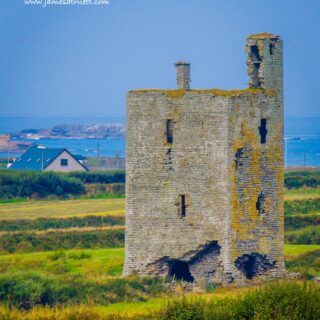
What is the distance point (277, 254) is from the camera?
4641 cm

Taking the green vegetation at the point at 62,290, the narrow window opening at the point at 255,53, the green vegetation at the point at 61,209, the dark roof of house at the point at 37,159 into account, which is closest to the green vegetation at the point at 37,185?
the green vegetation at the point at 61,209

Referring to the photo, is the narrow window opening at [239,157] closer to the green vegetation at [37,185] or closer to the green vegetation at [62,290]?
the green vegetation at [62,290]

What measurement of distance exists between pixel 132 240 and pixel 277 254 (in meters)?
4.32

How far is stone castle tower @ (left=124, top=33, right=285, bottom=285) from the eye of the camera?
150 feet

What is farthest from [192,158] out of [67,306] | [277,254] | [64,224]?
[64,224]

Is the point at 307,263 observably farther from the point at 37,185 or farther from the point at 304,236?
the point at 37,185

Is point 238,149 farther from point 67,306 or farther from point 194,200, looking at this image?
point 67,306

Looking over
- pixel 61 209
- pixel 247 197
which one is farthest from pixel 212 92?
pixel 61 209

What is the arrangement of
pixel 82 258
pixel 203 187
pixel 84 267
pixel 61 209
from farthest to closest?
pixel 61 209
pixel 82 258
pixel 84 267
pixel 203 187

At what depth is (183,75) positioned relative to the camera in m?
47.4

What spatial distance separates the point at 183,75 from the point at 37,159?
67205 mm

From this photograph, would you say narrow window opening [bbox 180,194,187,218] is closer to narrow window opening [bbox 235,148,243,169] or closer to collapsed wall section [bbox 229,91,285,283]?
collapsed wall section [bbox 229,91,285,283]

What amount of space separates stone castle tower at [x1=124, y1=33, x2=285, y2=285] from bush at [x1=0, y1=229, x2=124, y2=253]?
29.1 feet

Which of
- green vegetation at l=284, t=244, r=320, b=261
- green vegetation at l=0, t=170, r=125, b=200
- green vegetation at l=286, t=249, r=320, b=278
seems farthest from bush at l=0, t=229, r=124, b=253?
green vegetation at l=0, t=170, r=125, b=200
